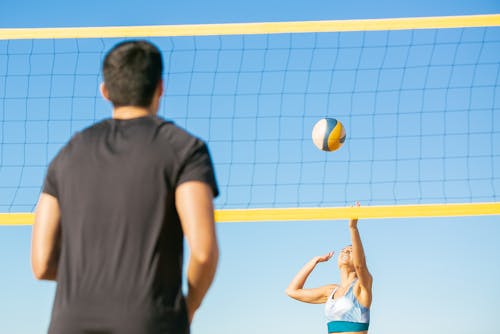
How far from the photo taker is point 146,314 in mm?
1835

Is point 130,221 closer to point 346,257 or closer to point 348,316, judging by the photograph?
point 348,316

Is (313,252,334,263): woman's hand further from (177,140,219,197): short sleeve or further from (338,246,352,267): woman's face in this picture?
(177,140,219,197): short sleeve

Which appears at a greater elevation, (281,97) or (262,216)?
(281,97)

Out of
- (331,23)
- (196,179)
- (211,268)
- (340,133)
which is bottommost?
(211,268)

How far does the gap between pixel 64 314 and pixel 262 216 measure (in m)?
3.66

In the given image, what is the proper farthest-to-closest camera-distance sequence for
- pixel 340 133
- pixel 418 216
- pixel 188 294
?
pixel 340 133
pixel 418 216
pixel 188 294

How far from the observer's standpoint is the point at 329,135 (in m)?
6.83

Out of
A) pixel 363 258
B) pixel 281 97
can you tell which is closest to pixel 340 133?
pixel 281 97

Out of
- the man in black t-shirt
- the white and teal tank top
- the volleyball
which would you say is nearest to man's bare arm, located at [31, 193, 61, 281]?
the man in black t-shirt

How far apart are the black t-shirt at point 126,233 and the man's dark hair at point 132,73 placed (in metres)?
0.09

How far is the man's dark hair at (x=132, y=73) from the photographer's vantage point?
1978 millimetres

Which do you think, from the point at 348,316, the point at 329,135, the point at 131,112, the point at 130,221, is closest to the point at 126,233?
the point at 130,221

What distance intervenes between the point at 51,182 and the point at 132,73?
1.06 ft

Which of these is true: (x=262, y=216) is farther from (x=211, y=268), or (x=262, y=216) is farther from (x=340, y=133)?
(x=211, y=268)
